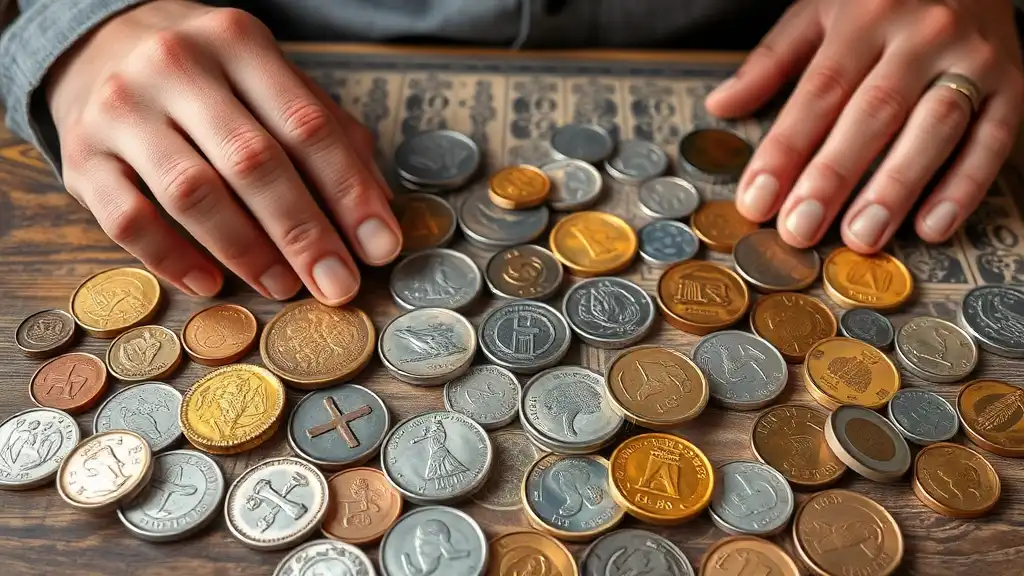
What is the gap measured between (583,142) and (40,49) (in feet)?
2.67

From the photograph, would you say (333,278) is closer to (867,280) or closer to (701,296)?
(701,296)

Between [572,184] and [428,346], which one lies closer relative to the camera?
[428,346]

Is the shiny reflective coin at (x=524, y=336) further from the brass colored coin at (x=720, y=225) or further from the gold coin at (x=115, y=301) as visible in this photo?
the gold coin at (x=115, y=301)

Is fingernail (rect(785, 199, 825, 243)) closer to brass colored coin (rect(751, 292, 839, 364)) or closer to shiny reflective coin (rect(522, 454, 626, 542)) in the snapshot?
brass colored coin (rect(751, 292, 839, 364))

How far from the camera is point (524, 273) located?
1.00 meters

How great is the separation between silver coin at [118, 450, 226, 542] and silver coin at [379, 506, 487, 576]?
0.19m

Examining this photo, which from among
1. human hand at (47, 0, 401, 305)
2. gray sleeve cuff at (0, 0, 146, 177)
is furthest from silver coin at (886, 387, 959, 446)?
gray sleeve cuff at (0, 0, 146, 177)

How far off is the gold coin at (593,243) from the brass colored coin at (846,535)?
0.39 metres

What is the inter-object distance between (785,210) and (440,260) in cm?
49

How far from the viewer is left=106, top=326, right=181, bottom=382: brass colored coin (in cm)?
87

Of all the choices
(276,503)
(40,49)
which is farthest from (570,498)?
(40,49)

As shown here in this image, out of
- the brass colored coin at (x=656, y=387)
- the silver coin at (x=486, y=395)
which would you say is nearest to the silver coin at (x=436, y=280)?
the silver coin at (x=486, y=395)

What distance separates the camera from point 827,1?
3.92 feet

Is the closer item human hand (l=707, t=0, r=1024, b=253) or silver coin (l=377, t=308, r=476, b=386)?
silver coin (l=377, t=308, r=476, b=386)
